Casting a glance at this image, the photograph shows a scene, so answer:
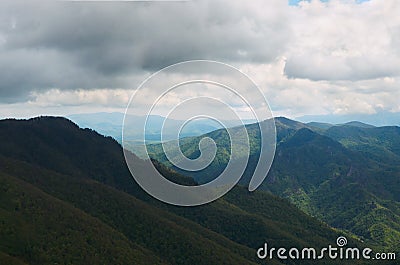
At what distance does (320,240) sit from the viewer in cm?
17725

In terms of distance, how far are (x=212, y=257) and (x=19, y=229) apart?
179 ft

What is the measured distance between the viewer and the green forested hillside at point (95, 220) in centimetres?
10625
